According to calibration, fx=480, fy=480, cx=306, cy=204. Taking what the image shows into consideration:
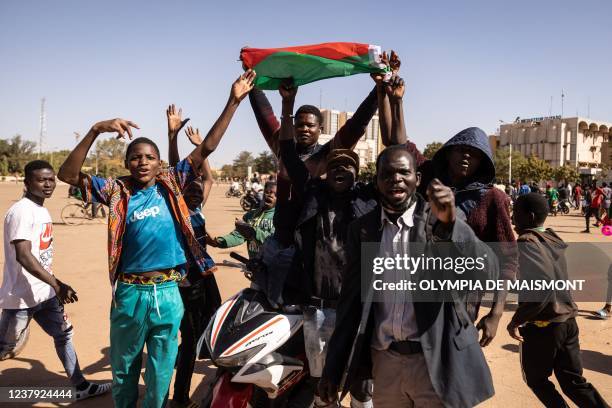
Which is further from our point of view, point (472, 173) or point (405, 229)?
point (472, 173)

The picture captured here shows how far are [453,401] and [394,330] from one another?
36cm

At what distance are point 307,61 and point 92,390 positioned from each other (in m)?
3.10

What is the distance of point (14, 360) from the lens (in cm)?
451

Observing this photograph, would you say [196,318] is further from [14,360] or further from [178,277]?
[14,360]

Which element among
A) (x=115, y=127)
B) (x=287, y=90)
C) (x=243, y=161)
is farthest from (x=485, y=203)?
(x=243, y=161)

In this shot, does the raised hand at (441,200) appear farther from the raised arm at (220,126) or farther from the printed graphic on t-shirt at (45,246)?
the printed graphic on t-shirt at (45,246)

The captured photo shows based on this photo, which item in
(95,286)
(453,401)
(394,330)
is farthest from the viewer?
(95,286)

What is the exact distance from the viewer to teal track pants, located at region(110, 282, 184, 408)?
2830 mm

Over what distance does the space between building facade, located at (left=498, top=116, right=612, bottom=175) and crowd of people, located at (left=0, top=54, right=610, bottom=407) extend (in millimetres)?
80800

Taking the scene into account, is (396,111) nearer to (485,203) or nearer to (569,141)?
(485,203)

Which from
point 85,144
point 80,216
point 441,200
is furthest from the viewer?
point 80,216

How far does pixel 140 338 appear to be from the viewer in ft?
9.40

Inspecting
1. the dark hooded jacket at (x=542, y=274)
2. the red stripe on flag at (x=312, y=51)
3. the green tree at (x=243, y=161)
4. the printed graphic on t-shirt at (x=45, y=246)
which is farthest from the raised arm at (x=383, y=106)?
the green tree at (x=243, y=161)

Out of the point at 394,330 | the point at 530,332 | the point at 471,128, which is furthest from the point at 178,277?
the point at 530,332
